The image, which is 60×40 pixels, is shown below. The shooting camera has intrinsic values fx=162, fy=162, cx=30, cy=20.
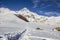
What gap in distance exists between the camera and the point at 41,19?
8.26 metres

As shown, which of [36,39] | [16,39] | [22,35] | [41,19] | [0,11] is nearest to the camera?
[16,39]

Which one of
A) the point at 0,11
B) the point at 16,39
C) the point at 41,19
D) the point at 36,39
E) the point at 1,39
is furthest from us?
the point at 41,19

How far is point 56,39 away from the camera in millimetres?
3248

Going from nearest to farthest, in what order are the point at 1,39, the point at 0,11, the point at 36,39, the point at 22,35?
the point at 22,35
the point at 1,39
the point at 36,39
the point at 0,11

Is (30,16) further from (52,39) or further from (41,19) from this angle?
(52,39)

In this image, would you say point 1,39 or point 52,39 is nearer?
point 1,39

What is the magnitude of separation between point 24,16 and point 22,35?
513 centimetres

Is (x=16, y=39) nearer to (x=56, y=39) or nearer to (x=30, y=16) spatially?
(x=56, y=39)

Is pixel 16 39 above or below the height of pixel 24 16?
below

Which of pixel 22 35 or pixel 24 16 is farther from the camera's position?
pixel 24 16

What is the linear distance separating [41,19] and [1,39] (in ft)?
18.1

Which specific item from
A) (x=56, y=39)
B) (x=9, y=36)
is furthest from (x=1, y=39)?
(x=56, y=39)

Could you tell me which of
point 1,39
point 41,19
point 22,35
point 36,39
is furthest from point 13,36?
point 41,19

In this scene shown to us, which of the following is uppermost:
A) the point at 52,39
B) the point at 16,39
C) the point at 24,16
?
the point at 24,16
